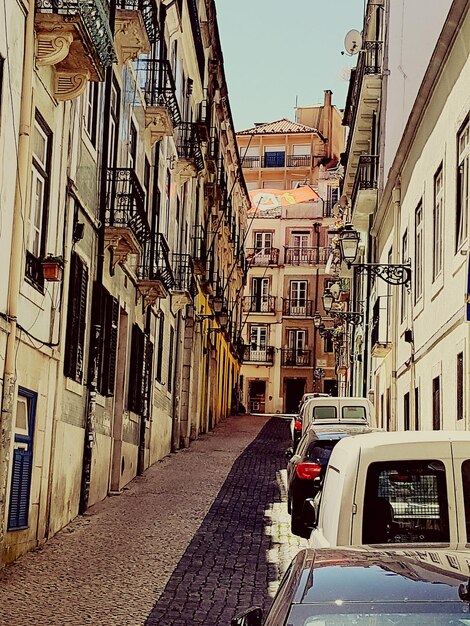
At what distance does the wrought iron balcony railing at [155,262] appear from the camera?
73.7ft

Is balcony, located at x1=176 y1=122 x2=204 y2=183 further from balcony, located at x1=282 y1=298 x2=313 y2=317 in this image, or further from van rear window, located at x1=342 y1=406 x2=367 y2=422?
balcony, located at x1=282 y1=298 x2=313 y2=317

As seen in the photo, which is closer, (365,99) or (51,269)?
(51,269)

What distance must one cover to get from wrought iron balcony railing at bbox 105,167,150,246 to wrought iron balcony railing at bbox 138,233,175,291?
275 cm

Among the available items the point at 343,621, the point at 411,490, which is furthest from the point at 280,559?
the point at 343,621

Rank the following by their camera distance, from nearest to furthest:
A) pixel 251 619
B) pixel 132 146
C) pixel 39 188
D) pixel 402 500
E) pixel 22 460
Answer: pixel 251 619 < pixel 402 500 < pixel 22 460 < pixel 39 188 < pixel 132 146

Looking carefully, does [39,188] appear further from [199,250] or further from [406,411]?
[199,250]

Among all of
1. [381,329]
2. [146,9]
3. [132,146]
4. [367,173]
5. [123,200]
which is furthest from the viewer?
[367,173]

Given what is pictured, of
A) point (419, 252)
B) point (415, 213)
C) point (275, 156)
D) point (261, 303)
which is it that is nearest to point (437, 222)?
point (419, 252)

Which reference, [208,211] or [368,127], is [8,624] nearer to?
[368,127]

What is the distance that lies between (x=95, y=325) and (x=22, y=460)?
15.0 ft

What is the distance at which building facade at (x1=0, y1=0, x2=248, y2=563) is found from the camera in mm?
12266

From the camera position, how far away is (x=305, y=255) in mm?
71438

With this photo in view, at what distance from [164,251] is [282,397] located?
48.0 m

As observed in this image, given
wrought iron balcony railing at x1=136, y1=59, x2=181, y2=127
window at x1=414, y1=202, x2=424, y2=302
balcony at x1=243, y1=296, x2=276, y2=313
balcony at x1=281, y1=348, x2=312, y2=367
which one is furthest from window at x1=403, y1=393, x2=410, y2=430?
balcony at x1=243, y1=296, x2=276, y2=313
